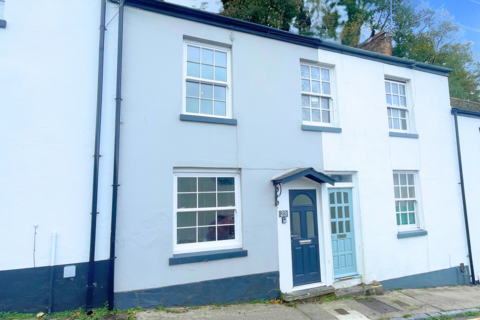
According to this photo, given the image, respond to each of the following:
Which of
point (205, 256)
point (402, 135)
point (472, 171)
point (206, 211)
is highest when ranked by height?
point (402, 135)

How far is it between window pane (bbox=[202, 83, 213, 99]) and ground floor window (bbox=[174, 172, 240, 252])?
5.66 feet

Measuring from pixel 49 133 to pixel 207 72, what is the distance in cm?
338

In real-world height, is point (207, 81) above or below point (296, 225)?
above

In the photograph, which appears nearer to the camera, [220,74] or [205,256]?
[205,256]

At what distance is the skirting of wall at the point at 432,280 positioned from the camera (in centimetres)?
810

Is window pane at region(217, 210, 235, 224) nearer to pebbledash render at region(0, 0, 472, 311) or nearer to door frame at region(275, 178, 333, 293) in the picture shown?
pebbledash render at region(0, 0, 472, 311)

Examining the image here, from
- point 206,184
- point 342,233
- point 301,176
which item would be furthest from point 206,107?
point 342,233

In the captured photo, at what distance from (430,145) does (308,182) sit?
4.82m

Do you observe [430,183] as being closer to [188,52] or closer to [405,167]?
[405,167]

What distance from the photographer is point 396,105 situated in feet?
30.2

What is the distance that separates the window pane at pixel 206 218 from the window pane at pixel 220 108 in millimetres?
2195

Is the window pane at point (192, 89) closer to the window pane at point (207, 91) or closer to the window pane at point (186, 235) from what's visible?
the window pane at point (207, 91)

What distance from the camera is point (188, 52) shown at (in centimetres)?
663

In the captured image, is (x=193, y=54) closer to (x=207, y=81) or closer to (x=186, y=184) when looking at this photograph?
(x=207, y=81)
